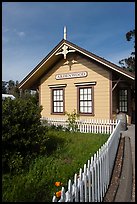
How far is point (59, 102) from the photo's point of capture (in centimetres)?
1814

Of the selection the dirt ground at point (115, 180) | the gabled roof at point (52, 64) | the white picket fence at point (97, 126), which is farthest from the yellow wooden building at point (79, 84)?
the dirt ground at point (115, 180)

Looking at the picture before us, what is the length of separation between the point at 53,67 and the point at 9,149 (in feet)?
42.2

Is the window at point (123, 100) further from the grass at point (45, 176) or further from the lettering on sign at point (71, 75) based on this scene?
the grass at point (45, 176)

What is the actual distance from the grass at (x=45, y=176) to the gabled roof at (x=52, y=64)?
7484 millimetres

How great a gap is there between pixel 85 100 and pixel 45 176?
11.5 m

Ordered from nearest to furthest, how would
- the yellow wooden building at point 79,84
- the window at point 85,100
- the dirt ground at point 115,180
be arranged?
the dirt ground at point 115,180 < the yellow wooden building at point 79,84 < the window at point 85,100

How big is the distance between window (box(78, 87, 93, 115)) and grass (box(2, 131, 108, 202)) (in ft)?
27.6

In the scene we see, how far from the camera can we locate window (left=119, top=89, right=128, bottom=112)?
18469 millimetres

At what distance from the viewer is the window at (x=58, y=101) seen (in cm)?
1800

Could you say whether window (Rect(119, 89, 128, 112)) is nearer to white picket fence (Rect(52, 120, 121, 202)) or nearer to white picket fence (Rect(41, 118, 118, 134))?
white picket fence (Rect(41, 118, 118, 134))

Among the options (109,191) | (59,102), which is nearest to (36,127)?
(109,191)

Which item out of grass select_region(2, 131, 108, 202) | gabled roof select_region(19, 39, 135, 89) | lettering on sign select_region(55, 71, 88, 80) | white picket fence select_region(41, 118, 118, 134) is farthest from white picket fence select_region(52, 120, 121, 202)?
lettering on sign select_region(55, 71, 88, 80)

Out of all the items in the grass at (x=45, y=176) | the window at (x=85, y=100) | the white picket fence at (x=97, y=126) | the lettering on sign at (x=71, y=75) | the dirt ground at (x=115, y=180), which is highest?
the lettering on sign at (x=71, y=75)

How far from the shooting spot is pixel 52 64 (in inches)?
719
